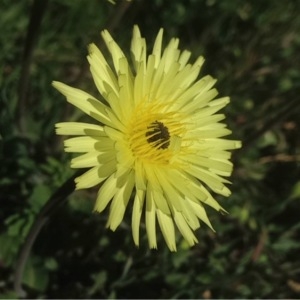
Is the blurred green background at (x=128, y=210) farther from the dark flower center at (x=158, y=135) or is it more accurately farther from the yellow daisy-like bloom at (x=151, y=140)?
the dark flower center at (x=158, y=135)

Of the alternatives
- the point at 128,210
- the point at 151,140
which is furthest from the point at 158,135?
the point at 128,210

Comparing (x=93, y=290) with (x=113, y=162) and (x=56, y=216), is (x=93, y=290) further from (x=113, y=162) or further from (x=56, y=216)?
(x=113, y=162)

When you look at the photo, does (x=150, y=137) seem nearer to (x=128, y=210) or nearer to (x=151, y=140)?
(x=151, y=140)

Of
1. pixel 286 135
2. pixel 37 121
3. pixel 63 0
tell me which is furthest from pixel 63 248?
pixel 286 135

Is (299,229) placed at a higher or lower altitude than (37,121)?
lower

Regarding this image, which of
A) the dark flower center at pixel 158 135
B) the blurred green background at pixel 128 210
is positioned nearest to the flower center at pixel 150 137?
the dark flower center at pixel 158 135

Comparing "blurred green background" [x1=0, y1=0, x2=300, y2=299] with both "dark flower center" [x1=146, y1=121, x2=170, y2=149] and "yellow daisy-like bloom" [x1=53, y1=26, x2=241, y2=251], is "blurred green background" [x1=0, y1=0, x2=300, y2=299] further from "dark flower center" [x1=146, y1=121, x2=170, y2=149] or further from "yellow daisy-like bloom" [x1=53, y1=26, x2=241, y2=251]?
"dark flower center" [x1=146, y1=121, x2=170, y2=149]

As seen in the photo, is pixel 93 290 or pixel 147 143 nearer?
pixel 147 143
